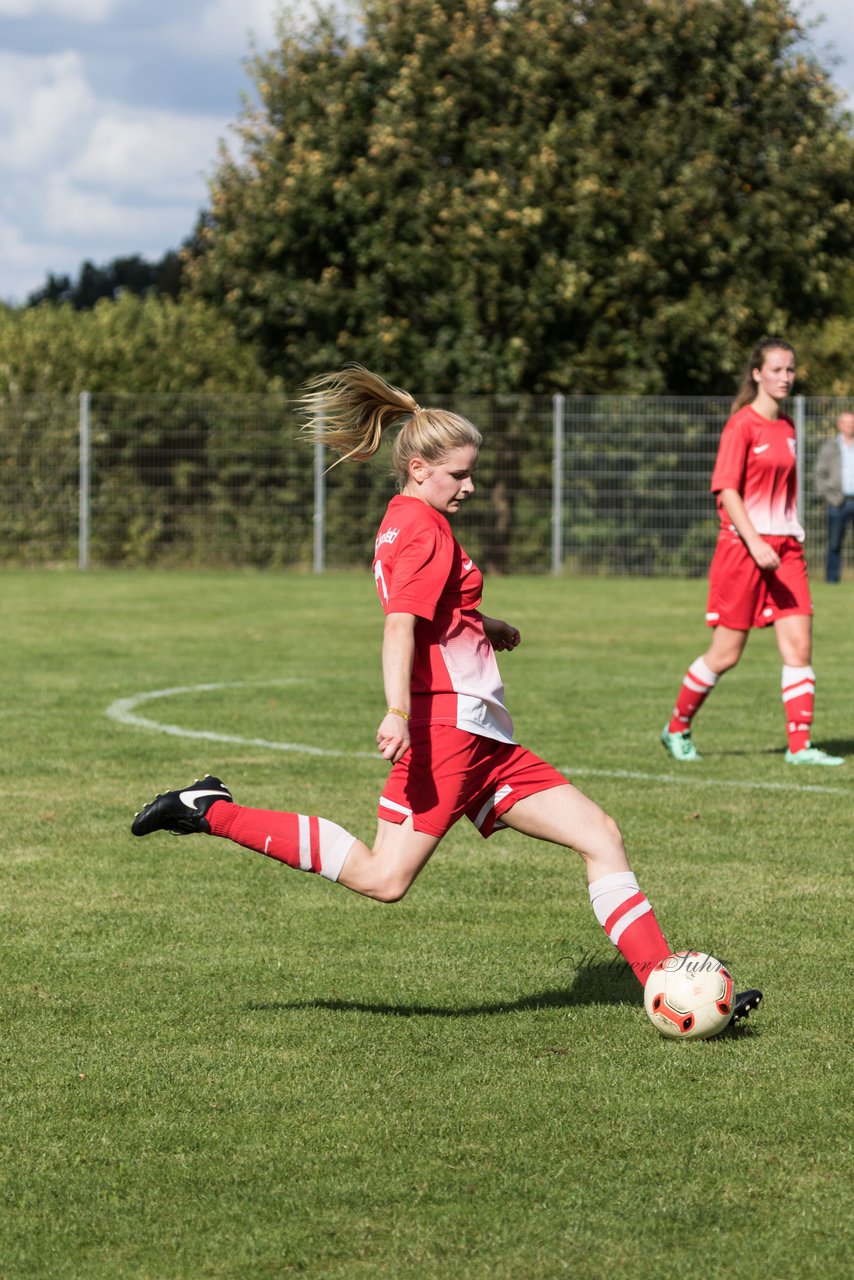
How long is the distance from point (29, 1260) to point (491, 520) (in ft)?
77.7

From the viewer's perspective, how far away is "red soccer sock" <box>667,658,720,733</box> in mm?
9477

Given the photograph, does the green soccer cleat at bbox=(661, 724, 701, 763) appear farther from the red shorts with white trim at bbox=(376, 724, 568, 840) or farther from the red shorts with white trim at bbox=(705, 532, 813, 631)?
the red shorts with white trim at bbox=(376, 724, 568, 840)

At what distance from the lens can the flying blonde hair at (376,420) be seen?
4.76m

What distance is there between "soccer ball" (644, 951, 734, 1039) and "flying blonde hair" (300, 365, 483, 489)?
1.53 m

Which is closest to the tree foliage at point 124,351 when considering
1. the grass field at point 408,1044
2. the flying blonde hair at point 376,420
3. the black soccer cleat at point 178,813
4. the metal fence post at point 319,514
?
→ the metal fence post at point 319,514

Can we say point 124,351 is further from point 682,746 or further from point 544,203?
point 682,746

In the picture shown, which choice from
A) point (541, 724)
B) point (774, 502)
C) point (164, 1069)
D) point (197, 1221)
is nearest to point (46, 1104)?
point (164, 1069)

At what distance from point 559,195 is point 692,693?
62.0 ft

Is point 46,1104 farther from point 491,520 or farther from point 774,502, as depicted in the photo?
point 491,520

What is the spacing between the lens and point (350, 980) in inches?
205

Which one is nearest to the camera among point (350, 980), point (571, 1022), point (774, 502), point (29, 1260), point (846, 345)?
point (29, 1260)

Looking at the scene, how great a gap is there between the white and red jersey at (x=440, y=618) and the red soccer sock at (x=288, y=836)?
0.46 metres

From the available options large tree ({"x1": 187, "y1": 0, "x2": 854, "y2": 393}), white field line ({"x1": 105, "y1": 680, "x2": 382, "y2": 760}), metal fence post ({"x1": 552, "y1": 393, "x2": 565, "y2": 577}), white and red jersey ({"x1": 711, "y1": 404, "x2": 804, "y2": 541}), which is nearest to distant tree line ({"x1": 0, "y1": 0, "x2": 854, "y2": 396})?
large tree ({"x1": 187, "y1": 0, "x2": 854, "y2": 393})

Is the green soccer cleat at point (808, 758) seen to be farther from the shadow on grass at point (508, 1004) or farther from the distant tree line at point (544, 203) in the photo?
the distant tree line at point (544, 203)
